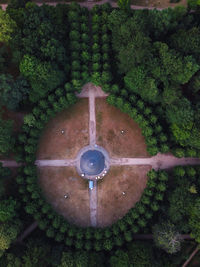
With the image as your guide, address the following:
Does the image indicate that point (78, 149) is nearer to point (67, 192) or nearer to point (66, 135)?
point (66, 135)

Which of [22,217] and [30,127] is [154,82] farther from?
[22,217]

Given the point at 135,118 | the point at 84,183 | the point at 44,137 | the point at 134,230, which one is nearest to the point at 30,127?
the point at 44,137

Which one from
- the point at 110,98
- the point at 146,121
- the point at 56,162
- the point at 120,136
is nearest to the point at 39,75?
the point at 110,98

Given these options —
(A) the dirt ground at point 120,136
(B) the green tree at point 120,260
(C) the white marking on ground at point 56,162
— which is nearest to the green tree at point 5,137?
(C) the white marking on ground at point 56,162

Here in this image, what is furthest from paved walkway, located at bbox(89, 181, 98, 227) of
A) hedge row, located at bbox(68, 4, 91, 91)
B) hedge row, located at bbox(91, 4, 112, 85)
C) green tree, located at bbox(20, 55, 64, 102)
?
hedge row, located at bbox(91, 4, 112, 85)

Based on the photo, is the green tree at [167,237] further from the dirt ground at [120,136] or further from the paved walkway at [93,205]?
the dirt ground at [120,136]

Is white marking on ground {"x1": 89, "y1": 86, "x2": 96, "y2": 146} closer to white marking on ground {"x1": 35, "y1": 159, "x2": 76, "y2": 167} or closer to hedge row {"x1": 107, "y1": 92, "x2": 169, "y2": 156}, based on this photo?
hedge row {"x1": 107, "y1": 92, "x2": 169, "y2": 156}
